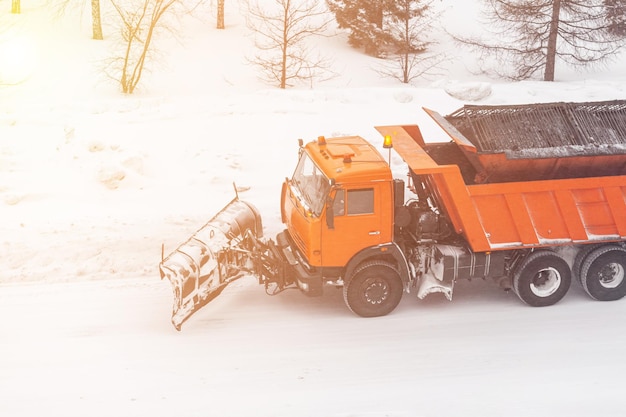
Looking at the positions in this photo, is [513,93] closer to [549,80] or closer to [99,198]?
[549,80]

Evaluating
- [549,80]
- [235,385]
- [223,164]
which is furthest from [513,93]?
[235,385]

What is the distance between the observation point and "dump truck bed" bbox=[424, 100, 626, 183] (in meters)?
9.79

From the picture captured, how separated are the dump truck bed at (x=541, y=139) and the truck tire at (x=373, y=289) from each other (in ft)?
6.36

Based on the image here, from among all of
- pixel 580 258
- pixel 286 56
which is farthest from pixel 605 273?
pixel 286 56

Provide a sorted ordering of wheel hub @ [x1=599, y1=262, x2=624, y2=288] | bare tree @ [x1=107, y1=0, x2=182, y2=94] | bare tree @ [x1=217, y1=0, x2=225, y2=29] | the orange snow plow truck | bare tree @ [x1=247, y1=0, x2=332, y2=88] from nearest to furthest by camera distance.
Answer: the orange snow plow truck
wheel hub @ [x1=599, y1=262, x2=624, y2=288]
bare tree @ [x1=107, y1=0, x2=182, y2=94]
bare tree @ [x1=247, y1=0, x2=332, y2=88]
bare tree @ [x1=217, y1=0, x2=225, y2=29]

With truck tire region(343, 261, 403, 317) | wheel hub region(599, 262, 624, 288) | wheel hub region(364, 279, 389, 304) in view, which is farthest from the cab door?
wheel hub region(599, 262, 624, 288)

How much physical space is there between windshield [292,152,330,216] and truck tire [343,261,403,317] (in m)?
1.07

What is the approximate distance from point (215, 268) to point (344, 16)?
2015cm

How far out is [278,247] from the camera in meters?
10.4

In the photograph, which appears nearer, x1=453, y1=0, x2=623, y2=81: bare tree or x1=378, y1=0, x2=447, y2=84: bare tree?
x1=453, y1=0, x2=623, y2=81: bare tree

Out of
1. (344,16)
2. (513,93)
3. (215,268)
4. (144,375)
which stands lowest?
(144,375)

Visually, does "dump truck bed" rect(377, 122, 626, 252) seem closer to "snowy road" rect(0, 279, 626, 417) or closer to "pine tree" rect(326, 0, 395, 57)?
"snowy road" rect(0, 279, 626, 417)

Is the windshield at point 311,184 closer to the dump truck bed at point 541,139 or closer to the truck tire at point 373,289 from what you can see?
the truck tire at point 373,289

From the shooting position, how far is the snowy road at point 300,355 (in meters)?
7.95
